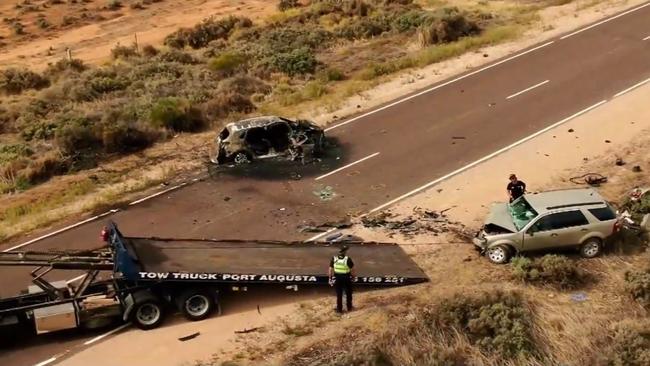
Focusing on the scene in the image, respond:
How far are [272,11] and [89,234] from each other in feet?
108

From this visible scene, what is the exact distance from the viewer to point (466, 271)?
19.0 meters

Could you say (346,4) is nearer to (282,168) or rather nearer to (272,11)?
(272,11)

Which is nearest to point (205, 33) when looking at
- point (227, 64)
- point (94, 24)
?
point (227, 64)

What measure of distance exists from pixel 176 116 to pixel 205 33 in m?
16.7

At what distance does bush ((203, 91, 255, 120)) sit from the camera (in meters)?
30.2

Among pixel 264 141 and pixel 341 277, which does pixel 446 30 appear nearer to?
pixel 264 141

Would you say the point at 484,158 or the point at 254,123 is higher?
the point at 254,123

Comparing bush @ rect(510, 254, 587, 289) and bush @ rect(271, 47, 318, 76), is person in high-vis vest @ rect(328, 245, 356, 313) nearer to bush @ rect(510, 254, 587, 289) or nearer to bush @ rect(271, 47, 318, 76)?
bush @ rect(510, 254, 587, 289)

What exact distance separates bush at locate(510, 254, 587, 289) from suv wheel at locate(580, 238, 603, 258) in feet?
2.90

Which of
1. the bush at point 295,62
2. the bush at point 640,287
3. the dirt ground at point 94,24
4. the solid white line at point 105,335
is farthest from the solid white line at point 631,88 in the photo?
the dirt ground at point 94,24

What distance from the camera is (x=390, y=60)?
35.8 metres

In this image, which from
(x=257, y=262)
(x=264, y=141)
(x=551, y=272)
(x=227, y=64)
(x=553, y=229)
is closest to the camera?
(x=551, y=272)

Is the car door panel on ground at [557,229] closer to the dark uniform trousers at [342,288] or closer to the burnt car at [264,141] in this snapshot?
the dark uniform trousers at [342,288]

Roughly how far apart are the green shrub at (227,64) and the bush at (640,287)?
22498mm
